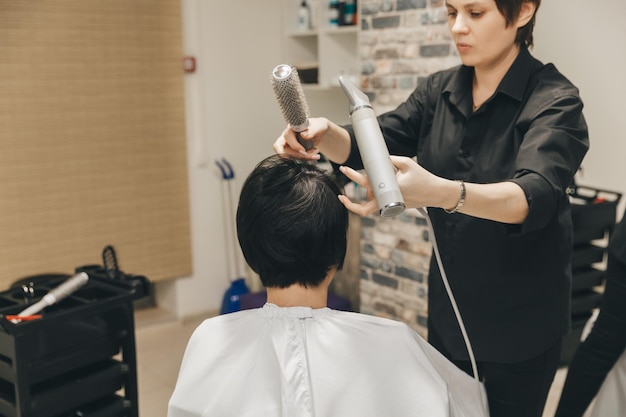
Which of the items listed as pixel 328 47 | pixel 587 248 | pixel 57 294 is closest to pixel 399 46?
pixel 328 47

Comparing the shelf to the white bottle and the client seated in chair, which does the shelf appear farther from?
the client seated in chair

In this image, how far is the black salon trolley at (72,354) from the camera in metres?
1.76

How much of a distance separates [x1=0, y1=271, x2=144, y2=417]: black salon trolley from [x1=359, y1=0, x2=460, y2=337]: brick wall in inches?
56.2

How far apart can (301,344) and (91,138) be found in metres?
2.45

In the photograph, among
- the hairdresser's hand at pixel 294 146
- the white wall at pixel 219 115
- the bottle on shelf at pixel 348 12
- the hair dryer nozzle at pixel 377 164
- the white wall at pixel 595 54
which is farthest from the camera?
the white wall at pixel 219 115

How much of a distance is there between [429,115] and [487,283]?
1.54ft

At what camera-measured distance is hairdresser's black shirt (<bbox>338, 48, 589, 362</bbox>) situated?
4.87ft

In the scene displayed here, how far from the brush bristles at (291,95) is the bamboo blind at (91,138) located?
2.28 metres

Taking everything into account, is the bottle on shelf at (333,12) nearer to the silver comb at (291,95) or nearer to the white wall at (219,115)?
the white wall at (219,115)

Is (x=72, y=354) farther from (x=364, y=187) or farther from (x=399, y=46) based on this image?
(x=399, y=46)

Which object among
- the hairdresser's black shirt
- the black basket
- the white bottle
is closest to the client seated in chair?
the hairdresser's black shirt

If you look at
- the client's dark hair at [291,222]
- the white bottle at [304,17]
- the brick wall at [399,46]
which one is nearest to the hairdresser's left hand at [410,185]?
the client's dark hair at [291,222]

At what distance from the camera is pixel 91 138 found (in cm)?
341

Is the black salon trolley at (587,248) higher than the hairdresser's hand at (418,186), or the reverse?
the hairdresser's hand at (418,186)
